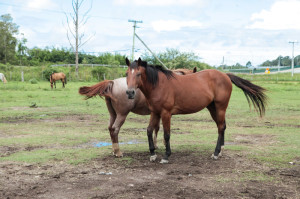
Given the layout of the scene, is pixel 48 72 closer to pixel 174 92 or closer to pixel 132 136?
pixel 132 136

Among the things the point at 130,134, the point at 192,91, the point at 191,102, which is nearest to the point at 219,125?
the point at 191,102

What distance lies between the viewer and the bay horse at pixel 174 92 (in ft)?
21.6

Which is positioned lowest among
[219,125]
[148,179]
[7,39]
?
[148,179]

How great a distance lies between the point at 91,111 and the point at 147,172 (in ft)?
31.2

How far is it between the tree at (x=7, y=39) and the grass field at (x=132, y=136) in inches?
1946

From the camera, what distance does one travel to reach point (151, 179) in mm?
5719

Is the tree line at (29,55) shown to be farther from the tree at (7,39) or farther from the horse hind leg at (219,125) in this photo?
the horse hind leg at (219,125)

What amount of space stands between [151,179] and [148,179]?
51 millimetres

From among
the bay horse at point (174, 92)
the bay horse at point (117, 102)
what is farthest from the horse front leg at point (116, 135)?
the bay horse at point (174, 92)

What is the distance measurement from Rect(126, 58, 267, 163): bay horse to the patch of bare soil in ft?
1.79

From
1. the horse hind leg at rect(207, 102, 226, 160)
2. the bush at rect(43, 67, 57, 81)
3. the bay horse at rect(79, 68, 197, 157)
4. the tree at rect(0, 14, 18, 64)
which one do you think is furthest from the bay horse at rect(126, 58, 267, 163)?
the tree at rect(0, 14, 18, 64)

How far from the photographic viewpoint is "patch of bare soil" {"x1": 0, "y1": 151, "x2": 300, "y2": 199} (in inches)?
197

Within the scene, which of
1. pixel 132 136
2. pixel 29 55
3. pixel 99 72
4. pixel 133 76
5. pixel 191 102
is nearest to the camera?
pixel 133 76

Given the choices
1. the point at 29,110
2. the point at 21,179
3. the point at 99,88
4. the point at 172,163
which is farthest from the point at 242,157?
the point at 29,110
